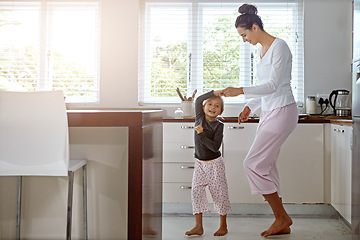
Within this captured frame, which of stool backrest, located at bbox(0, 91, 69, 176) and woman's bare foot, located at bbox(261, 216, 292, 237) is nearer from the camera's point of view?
stool backrest, located at bbox(0, 91, 69, 176)

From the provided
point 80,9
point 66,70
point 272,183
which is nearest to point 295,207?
point 272,183

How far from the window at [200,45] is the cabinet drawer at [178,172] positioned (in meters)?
0.86

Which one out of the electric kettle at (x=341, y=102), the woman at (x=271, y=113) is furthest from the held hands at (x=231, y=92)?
the electric kettle at (x=341, y=102)

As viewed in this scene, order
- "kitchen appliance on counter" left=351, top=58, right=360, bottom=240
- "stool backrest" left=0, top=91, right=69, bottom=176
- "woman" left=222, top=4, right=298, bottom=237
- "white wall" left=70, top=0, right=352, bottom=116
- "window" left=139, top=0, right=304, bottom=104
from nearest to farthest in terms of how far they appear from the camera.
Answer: "stool backrest" left=0, top=91, right=69, bottom=176 < "kitchen appliance on counter" left=351, top=58, right=360, bottom=240 < "woman" left=222, top=4, right=298, bottom=237 < "white wall" left=70, top=0, right=352, bottom=116 < "window" left=139, top=0, right=304, bottom=104

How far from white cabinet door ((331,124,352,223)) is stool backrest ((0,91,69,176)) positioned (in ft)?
6.44

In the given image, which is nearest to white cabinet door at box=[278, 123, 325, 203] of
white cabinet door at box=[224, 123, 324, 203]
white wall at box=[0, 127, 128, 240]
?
white cabinet door at box=[224, 123, 324, 203]

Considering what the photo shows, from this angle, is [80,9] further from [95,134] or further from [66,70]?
[95,134]

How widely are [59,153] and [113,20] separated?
255 centimetres

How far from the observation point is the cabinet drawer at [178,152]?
3533 millimetres

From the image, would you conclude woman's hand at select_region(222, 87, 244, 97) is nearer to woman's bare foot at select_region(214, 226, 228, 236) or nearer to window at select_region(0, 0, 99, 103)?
woman's bare foot at select_region(214, 226, 228, 236)

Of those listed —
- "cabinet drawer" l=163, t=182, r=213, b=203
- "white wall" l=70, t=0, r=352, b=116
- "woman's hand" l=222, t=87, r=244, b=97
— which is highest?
"white wall" l=70, t=0, r=352, b=116

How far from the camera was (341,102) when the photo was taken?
12.5ft

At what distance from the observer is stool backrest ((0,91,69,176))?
5.64 feet

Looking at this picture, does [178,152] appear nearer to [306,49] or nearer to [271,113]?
[271,113]
